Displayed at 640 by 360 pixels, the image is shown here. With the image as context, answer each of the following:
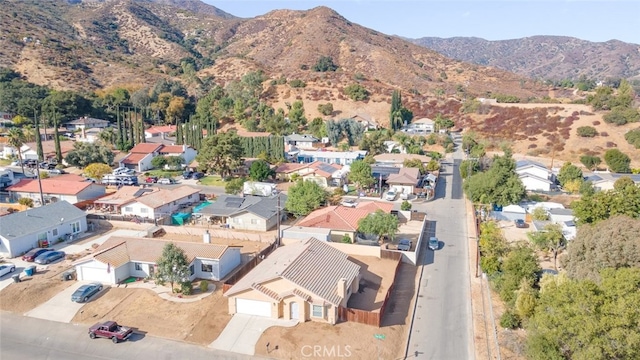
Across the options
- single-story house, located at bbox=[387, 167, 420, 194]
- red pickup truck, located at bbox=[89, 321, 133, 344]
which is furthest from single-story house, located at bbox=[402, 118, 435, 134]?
red pickup truck, located at bbox=[89, 321, 133, 344]

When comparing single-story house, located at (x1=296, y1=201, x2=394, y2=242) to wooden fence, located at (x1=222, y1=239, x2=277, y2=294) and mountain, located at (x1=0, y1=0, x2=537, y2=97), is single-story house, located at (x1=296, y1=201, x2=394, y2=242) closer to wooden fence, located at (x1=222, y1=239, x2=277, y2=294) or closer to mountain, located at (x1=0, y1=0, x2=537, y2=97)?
wooden fence, located at (x1=222, y1=239, x2=277, y2=294)

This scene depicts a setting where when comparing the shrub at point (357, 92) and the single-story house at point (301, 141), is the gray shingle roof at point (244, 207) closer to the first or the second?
the single-story house at point (301, 141)

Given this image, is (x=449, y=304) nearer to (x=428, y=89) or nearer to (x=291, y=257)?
(x=291, y=257)

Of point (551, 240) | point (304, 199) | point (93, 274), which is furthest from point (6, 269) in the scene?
point (551, 240)

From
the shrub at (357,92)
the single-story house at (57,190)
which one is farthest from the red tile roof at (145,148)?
the shrub at (357,92)

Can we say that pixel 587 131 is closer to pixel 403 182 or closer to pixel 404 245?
pixel 403 182
